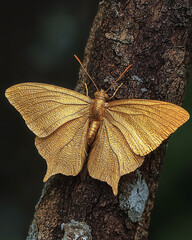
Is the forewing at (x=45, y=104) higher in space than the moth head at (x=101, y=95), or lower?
lower

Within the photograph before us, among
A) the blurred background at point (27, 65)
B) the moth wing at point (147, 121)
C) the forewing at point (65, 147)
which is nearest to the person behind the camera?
the moth wing at point (147, 121)

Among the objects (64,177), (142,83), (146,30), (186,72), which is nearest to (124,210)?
(64,177)

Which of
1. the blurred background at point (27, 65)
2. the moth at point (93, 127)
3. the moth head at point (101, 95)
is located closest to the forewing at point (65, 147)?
the moth at point (93, 127)

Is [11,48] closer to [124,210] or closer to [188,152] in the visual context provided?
[188,152]

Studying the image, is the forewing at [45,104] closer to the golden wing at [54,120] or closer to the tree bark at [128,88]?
the golden wing at [54,120]

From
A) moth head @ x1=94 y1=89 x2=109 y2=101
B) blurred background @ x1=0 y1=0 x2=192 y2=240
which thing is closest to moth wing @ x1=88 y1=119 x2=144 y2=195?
moth head @ x1=94 y1=89 x2=109 y2=101

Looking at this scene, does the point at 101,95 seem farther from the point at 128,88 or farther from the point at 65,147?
the point at 65,147

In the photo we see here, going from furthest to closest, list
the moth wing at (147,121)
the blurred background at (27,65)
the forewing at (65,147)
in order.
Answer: the blurred background at (27,65) → the forewing at (65,147) → the moth wing at (147,121)

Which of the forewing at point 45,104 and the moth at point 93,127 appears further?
the forewing at point 45,104
